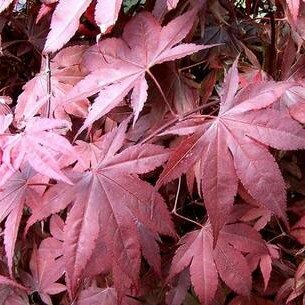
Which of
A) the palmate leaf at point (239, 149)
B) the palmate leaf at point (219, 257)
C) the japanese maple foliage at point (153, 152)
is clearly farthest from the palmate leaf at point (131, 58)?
the palmate leaf at point (219, 257)

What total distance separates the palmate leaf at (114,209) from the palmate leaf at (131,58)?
53 millimetres

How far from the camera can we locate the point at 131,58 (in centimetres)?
93

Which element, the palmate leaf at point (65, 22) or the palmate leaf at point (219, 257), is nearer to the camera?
the palmate leaf at point (65, 22)

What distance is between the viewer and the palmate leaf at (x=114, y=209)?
0.81 m

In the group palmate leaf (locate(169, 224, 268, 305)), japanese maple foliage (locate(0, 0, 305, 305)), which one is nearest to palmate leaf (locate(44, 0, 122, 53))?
japanese maple foliage (locate(0, 0, 305, 305))

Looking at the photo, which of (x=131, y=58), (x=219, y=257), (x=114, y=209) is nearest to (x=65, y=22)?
(x=131, y=58)

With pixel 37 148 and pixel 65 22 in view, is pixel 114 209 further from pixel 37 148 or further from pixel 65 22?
Result: pixel 65 22

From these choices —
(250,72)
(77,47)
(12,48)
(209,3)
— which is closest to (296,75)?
(250,72)

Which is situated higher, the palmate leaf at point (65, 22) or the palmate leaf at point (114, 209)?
the palmate leaf at point (65, 22)

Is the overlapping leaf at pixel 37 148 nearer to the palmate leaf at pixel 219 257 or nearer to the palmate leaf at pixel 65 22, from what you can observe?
the palmate leaf at pixel 65 22

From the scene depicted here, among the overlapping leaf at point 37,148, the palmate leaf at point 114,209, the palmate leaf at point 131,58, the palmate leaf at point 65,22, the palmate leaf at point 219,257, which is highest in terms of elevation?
the palmate leaf at point 65,22

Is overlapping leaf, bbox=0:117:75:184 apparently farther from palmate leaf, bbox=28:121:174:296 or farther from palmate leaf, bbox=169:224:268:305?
palmate leaf, bbox=169:224:268:305

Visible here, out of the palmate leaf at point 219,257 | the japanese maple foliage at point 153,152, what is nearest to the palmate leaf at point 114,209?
the japanese maple foliage at point 153,152

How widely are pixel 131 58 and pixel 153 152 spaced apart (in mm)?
188
